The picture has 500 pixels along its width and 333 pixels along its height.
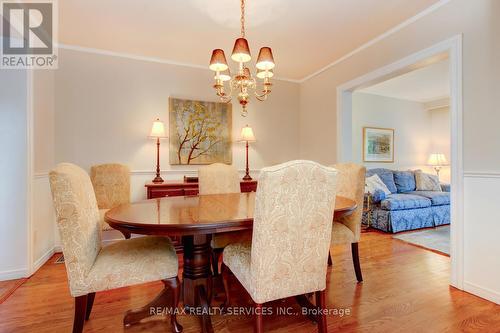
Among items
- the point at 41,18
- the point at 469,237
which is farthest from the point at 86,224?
the point at 469,237

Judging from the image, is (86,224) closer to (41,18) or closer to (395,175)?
(41,18)

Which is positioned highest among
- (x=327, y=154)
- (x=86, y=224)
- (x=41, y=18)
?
(x=41, y=18)

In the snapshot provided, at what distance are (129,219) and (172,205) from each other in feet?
1.46

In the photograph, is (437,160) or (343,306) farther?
(437,160)

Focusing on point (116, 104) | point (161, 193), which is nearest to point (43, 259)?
point (161, 193)

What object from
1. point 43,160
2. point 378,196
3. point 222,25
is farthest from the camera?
point 378,196

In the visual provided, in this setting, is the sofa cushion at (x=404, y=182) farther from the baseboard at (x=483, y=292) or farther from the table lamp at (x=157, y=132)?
the table lamp at (x=157, y=132)

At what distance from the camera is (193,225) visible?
1231mm

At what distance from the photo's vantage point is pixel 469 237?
197 centimetres

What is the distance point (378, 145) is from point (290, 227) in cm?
460

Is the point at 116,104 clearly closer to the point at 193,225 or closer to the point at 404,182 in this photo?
the point at 193,225

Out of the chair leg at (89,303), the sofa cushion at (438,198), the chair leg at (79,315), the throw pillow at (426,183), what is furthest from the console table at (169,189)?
the throw pillow at (426,183)

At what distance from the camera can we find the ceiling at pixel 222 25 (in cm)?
218

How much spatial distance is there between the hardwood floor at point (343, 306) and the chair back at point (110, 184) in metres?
0.76
